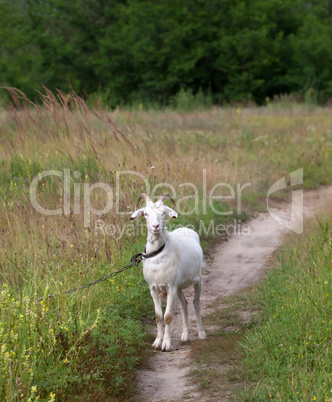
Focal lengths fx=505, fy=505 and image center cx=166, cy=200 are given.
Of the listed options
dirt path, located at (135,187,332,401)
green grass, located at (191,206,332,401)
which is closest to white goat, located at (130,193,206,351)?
dirt path, located at (135,187,332,401)

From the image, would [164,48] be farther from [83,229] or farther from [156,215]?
[156,215]

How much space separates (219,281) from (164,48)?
77.6 feet

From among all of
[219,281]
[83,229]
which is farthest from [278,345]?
[83,229]

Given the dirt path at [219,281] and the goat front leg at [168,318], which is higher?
the goat front leg at [168,318]

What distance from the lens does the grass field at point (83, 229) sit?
168 inches

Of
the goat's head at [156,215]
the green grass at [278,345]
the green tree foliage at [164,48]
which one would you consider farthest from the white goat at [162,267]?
the green tree foliage at [164,48]

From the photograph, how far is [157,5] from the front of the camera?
3038 cm

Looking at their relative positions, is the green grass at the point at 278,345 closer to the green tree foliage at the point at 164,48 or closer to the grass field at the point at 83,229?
the grass field at the point at 83,229

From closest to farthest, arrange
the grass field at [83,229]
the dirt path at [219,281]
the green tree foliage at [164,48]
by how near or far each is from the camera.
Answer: the grass field at [83,229], the dirt path at [219,281], the green tree foliage at [164,48]

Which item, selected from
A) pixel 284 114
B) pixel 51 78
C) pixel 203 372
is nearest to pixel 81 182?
pixel 203 372

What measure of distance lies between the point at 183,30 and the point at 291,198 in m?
19.8

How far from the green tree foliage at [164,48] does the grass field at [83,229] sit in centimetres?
1549

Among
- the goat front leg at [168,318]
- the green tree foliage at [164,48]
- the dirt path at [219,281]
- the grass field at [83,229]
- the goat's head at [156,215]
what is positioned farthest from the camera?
the green tree foliage at [164,48]

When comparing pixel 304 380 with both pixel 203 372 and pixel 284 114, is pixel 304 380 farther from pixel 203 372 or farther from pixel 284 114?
pixel 284 114
